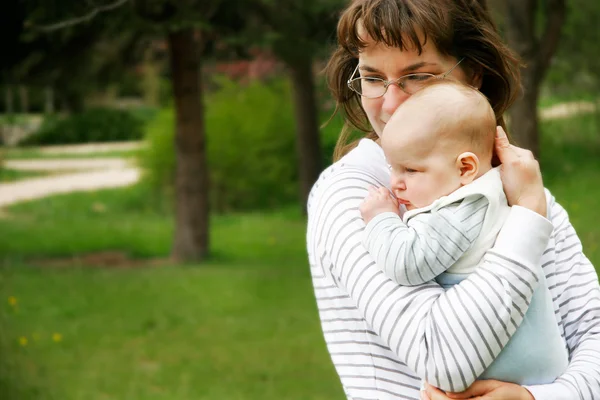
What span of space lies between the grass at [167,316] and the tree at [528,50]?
1065mm

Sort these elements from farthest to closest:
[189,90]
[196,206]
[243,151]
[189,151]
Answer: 1. [243,151]
2. [196,206]
3. [189,151]
4. [189,90]

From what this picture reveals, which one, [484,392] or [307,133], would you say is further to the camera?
[307,133]

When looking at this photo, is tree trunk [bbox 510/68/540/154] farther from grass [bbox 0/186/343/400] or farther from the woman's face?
the woman's face

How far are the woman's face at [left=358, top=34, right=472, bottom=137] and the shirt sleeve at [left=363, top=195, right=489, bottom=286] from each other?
0.27 m

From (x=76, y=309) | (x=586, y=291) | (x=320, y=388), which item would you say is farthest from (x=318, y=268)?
(x=76, y=309)

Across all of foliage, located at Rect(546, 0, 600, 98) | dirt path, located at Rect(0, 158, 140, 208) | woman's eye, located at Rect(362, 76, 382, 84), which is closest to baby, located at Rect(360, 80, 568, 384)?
woman's eye, located at Rect(362, 76, 382, 84)

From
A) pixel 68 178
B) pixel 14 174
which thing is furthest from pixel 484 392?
pixel 14 174

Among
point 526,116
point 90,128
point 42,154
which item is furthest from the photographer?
point 90,128

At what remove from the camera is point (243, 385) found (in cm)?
611

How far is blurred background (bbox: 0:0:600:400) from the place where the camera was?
651 centimetres

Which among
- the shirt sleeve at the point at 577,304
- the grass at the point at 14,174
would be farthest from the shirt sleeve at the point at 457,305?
the grass at the point at 14,174

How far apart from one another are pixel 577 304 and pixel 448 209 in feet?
1.30

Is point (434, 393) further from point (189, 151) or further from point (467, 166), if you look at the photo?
point (189, 151)

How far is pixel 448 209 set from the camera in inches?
64.5
